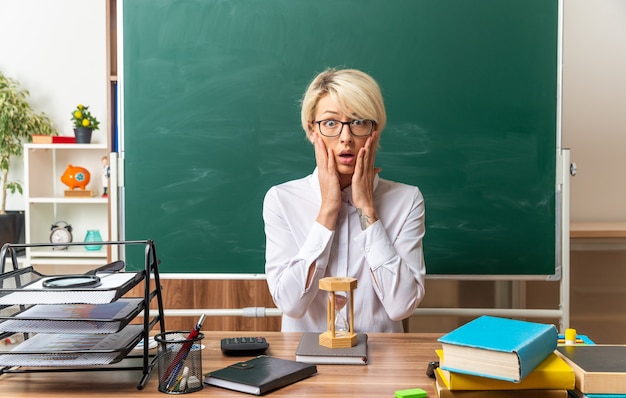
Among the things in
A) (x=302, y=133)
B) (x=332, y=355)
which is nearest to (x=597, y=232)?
(x=302, y=133)

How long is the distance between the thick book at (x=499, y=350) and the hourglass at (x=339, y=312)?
288mm

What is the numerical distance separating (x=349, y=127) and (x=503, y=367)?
1028 millimetres

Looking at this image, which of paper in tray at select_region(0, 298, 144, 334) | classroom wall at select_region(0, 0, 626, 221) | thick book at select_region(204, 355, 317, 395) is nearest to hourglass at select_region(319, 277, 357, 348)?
thick book at select_region(204, 355, 317, 395)

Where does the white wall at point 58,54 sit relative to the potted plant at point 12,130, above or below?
above

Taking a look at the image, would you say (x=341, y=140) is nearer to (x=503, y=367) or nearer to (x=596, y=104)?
(x=503, y=367)

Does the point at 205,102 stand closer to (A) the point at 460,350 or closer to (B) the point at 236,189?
(B) the point at 236,189

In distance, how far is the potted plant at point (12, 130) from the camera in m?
3.47

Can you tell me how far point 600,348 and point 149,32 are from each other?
1.95 m

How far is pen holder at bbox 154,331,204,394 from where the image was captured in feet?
3.72

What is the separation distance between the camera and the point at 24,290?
1.14 metres

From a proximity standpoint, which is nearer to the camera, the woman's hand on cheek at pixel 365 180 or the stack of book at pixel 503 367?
the stack of book at pixel 503 367

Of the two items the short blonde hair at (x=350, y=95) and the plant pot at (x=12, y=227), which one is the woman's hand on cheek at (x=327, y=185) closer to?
the short blonde hair at (x=350, y=95)

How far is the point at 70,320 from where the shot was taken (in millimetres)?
1149

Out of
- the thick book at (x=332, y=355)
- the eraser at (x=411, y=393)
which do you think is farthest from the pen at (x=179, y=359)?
the eraser at (x=411, y=393)
